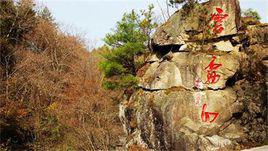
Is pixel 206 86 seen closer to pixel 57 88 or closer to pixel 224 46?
pixel 224 46

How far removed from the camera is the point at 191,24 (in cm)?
1144

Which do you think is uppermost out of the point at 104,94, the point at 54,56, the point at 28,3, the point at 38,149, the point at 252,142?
the point at 28,3

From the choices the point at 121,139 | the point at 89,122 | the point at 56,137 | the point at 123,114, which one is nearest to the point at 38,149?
the point at 56,137

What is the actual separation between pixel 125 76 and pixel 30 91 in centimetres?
655

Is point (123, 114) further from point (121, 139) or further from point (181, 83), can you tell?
point (121, 139)

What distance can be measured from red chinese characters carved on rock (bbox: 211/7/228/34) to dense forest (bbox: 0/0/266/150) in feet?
6.21

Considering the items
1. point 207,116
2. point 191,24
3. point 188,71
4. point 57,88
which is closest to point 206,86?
point 188,71

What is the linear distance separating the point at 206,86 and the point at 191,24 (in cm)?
234

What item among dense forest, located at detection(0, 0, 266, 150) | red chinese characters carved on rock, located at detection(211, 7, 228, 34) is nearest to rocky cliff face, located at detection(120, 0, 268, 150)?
red chinese characters carved on rock, located at detection(211, 7, 228, 34)

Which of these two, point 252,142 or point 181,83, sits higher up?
point 181,83

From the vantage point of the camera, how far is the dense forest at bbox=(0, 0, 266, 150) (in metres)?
13.2

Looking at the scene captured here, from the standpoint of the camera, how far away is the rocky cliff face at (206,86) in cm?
1016

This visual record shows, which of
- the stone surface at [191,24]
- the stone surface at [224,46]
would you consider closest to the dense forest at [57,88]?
the stone surface at [191,24]

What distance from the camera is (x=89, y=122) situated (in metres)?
17.3
